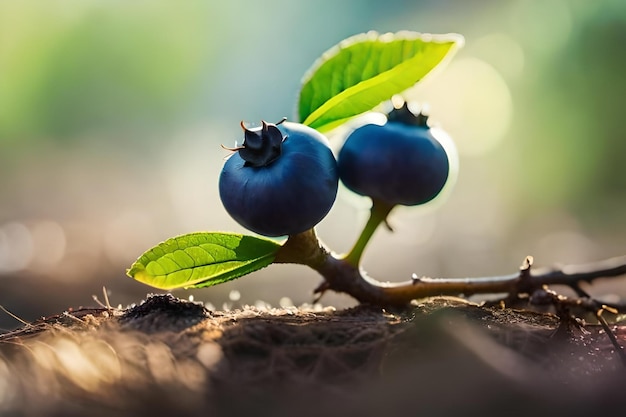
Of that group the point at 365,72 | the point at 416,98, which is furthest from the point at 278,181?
the point at 416,98

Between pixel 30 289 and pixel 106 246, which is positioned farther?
pixel 106 246

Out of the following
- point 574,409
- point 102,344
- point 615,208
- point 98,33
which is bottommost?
point 574,409

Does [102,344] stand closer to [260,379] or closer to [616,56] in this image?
→ [260,379]

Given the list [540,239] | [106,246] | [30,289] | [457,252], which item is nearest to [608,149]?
[540,239]

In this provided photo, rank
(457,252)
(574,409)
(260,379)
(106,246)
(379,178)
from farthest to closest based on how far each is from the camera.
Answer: (457,252) < (106,246) < (379,178) < (260,379) < (574,409)

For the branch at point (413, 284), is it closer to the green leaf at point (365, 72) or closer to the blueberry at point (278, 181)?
the blueberry at point (278, 181)

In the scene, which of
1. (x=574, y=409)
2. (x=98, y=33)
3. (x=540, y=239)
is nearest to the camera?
(x=574, y=409)

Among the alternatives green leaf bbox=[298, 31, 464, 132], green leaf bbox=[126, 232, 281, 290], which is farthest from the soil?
green leaf bbox=[298, 31, 464, 132]

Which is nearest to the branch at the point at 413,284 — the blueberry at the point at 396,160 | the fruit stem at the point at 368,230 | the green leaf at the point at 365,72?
the fruit stem at the point at 368,230

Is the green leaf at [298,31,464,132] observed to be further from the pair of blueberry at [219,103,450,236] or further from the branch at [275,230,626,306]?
the branch at [275,230,626,306]
